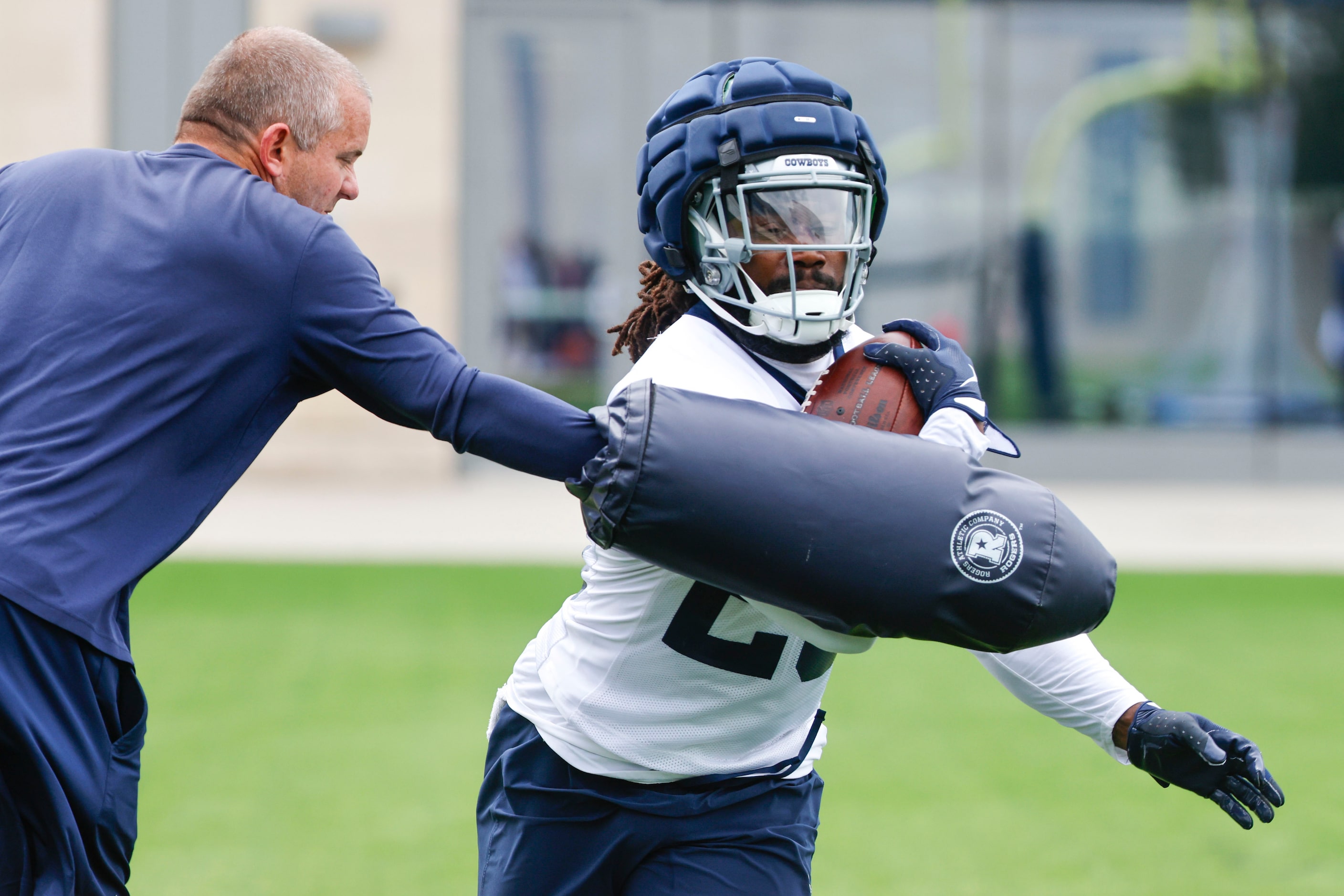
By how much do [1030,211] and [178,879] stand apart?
11839mm


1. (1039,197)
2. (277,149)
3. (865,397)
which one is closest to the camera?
(865,397)

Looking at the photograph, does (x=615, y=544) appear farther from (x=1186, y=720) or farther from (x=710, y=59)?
(x=710, y=59)

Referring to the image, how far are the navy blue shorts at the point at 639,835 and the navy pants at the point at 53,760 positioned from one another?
73 centimetres

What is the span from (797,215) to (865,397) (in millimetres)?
350

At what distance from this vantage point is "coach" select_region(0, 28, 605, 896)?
2.41 m

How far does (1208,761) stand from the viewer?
111 inches

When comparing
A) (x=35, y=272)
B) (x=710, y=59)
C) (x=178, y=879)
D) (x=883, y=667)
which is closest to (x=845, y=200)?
(x=35, y=272)

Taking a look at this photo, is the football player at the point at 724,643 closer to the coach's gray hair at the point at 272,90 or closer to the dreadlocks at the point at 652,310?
the dreadlocks at the point at 652,310

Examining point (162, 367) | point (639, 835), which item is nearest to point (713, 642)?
point (639, 835)

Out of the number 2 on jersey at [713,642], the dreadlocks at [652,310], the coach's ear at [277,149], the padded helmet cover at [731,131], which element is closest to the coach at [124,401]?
the coach's ear at [277,149]

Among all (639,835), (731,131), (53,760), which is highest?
(731,131)

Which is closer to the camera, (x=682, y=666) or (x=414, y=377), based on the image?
(x=414, y=377)

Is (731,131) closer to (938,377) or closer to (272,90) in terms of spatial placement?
(938,377)

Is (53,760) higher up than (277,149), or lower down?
lower down
